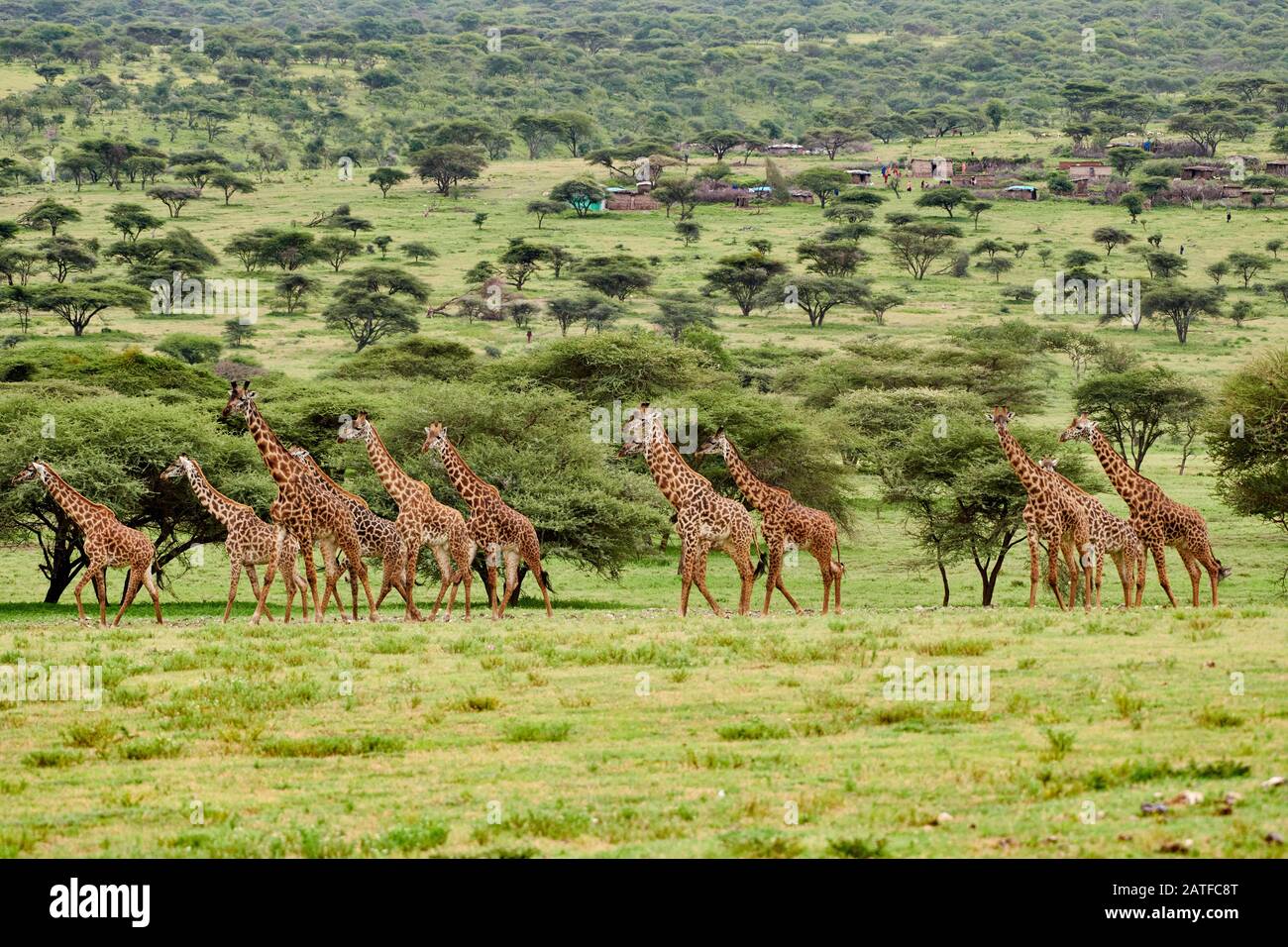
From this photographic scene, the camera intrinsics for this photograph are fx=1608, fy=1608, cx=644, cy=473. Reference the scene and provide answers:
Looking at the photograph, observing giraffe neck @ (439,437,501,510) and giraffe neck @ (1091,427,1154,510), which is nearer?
giraffe neck @ (439,437,501,510)

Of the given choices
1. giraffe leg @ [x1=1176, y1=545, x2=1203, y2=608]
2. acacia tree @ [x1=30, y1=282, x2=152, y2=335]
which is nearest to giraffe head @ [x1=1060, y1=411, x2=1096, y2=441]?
giraffe leg @ [x1=1176, y1=545, x2=1203, y2=608]

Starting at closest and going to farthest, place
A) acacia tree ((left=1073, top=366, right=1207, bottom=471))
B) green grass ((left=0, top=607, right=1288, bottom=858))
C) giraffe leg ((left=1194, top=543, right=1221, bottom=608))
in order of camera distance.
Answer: green grass ((left=0, top=607, right=1288, bottom=858))
giraffe leg ((left=1194, top=543, right=1221, bottom=608))
acacia tree ((left=1073, top=366, right=1207, bottom=471))

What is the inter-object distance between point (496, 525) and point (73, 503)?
640 centimetres

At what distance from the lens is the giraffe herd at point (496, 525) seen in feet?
69.5

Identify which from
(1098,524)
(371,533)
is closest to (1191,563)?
(1098,524)

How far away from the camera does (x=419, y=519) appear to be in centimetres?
2122

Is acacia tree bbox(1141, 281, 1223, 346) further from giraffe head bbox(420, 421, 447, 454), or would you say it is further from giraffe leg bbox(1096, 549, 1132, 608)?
giraffe head bbox(420, 421, 447, 454)

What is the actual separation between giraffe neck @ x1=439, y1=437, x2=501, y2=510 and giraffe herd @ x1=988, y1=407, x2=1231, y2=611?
7149 millimetres

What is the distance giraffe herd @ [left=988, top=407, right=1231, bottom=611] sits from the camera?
71.4 ft

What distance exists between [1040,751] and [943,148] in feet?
477

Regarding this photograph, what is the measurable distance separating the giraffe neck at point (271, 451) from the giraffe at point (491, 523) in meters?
1.89

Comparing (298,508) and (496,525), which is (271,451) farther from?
(496,525)
